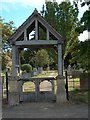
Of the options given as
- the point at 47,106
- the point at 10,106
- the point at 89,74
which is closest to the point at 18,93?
the point at 10,106

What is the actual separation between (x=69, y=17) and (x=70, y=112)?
96.4ft

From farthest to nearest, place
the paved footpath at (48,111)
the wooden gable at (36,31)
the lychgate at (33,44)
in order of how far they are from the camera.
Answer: the wooden gable at (36,31)
the lychgate at (33,44)
the paved footpath at (48,111)

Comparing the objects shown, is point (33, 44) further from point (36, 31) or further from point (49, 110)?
point (49, 110)

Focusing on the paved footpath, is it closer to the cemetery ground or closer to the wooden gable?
the cemetery ground

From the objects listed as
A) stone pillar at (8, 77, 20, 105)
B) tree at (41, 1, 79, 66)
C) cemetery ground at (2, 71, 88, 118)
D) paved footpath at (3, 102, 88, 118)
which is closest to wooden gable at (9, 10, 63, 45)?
stone pillar at (8, 77, 20, 105)

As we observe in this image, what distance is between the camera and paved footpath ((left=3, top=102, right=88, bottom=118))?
1189cm

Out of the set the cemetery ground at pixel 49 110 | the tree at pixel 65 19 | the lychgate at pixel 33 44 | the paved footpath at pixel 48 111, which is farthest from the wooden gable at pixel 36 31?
the tree at pixel 65 19

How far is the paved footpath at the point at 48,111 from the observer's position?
11.9 m

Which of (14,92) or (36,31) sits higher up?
(36,31)

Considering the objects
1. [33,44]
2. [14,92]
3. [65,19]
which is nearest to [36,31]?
[33,44]

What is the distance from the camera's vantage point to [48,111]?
1297 cm

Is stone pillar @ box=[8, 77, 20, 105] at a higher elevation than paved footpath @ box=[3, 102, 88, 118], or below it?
higher

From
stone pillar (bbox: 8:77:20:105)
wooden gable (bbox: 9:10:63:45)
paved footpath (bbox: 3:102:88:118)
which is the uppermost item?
wooden gable (bbox: 9:10:63:45)

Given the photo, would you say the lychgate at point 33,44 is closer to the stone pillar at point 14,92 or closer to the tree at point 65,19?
the stone pillar at point 14,92
